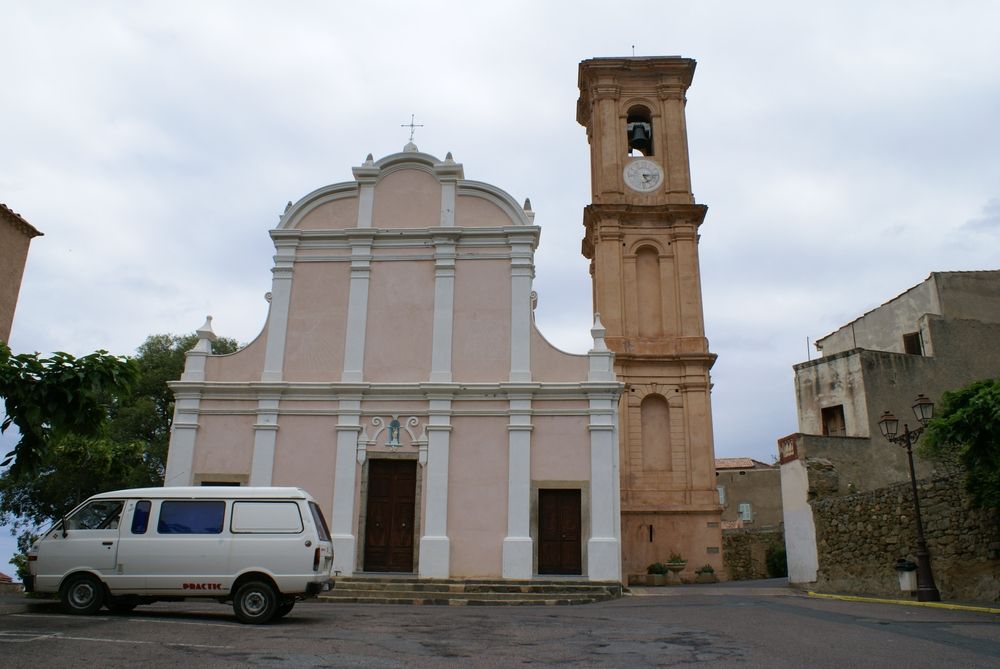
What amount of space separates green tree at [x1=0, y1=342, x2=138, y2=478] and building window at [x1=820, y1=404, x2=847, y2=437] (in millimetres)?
23288

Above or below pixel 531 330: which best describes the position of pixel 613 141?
above

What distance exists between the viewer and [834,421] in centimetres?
2697

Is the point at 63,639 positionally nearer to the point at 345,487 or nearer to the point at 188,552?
the point at 188,552

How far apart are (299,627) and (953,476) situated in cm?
1297

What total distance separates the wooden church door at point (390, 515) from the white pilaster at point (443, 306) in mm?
2360

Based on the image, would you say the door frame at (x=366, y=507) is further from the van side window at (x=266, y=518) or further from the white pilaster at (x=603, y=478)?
the van side window at (x=266, y=518)

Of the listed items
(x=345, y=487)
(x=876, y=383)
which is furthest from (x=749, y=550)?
(x=345, y=487)

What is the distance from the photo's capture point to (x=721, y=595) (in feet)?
57.2

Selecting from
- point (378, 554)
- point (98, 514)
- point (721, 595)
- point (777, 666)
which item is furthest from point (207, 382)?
point (777, 666)

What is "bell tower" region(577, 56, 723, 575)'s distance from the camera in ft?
79.4

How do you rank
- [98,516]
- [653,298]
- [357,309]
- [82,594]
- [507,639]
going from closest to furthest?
[507,639], [82,594], [98,516], [357,309], [653,298]

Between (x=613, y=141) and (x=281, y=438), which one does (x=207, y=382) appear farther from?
(x=613, y=141)

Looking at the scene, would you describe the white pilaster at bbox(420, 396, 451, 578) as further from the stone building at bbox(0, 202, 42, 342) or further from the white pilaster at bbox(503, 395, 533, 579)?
the stone building at bbox(0, 202, 42, 342)

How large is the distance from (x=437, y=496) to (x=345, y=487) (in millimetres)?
2186
